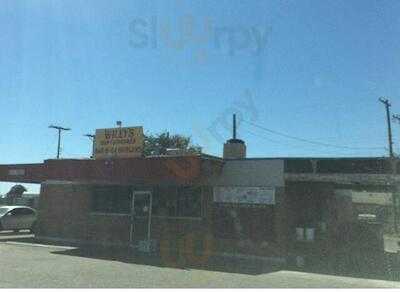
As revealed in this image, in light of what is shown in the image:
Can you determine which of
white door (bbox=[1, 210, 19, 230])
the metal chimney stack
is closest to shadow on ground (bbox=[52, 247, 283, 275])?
the metal chimney stack

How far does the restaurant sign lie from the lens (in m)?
20.5

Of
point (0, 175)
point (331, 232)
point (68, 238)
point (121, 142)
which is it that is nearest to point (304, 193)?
point (331, 232)

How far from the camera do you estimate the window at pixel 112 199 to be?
2441cm

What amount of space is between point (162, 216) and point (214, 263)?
18.2 ft

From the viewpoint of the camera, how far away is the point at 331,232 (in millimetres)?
25422

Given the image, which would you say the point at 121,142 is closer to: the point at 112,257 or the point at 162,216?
the point at 162,216

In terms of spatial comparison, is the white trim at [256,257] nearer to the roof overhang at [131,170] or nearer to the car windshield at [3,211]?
the roof overhang at [131,170]

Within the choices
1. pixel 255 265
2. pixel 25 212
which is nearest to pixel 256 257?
pixel 255 265

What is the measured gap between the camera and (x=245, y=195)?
21.1 meters

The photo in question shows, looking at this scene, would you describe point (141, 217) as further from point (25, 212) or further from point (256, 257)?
point (25, 212)

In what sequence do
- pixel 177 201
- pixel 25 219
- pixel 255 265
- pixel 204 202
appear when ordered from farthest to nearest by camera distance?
pixel 25 219 → pixel 177 201 → pixel 204 202 → pixel 255 265

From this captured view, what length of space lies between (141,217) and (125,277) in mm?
10249

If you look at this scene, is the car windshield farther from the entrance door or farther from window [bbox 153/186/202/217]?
window [bbox 153/186/202/217]

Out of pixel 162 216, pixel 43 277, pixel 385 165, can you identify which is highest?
pixel 385 165
